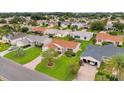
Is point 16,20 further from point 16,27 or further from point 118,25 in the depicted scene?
point 118,25

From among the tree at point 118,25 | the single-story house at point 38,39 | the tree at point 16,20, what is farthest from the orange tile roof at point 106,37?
the tree at point 16,20

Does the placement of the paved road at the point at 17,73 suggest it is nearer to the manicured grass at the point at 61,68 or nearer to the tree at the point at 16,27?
the manicured grass at the point at 61,68

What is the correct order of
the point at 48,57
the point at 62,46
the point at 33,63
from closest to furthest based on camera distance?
the point at 33,63 → the point at 48,57 → the point at 62,46

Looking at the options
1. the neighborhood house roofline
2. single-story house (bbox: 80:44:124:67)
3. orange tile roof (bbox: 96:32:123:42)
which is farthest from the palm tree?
orange tile roof (bbox: 96:32:123:42)

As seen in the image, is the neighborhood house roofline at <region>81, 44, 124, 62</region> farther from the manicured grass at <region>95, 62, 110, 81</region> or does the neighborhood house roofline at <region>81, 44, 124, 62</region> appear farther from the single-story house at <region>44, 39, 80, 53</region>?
the manicured grass at <region>95, 62, 110, 81</region>

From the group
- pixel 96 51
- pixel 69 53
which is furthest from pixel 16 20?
pixel 96 51
